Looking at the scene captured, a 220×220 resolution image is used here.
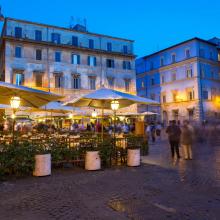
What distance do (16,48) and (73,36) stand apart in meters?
8.48

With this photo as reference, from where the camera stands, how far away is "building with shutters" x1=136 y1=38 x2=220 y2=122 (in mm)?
40219

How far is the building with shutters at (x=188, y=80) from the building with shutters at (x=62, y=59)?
26.5 ft

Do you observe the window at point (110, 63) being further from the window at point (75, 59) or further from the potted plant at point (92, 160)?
the potted plant at point (92, 160)

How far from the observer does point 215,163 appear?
9594mm

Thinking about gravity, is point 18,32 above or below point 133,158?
above

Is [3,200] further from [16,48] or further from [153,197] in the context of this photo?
[16,48]

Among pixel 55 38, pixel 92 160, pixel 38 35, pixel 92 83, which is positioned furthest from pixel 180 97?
pixel 92 160

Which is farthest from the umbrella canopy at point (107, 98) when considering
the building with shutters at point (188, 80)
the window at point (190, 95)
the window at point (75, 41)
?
the window at point (190, 95)

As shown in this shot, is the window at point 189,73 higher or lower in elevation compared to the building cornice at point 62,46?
lower

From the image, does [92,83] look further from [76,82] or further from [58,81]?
[58,81]

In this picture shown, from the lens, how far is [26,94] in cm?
858

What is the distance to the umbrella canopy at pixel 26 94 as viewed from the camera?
7.64 metres

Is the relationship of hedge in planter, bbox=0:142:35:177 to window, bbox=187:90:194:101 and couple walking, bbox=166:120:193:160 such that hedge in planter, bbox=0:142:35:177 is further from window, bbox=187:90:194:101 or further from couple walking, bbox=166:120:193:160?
window, bbox=187:90:194:101

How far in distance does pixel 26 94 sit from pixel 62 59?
28.0 metres
